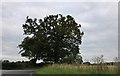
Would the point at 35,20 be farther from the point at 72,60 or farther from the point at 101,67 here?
the point at 101,67

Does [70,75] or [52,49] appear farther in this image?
[52,49]

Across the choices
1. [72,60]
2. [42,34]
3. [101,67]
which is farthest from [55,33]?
[101,67]

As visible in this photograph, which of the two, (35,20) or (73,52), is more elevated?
(35,20)

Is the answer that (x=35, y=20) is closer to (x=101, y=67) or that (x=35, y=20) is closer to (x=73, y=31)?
(x=73, y=31)

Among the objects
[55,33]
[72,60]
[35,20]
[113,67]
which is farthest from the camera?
[35,20]

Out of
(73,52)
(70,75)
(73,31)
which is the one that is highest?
(73,31)

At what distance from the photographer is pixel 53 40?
250ft

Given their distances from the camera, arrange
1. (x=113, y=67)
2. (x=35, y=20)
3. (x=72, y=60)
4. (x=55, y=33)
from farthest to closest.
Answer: (x=35, y=20) → (x=55, y=33) → (x=72, y=60) → (x=113, y=67)

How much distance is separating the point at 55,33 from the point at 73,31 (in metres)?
4.42

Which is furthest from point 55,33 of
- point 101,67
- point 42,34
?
point 101,67

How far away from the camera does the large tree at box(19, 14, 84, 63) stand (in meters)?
74.8

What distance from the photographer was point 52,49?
75250 millimetres

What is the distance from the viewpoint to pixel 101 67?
96.9ft

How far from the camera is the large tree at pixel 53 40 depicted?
2945 inches
